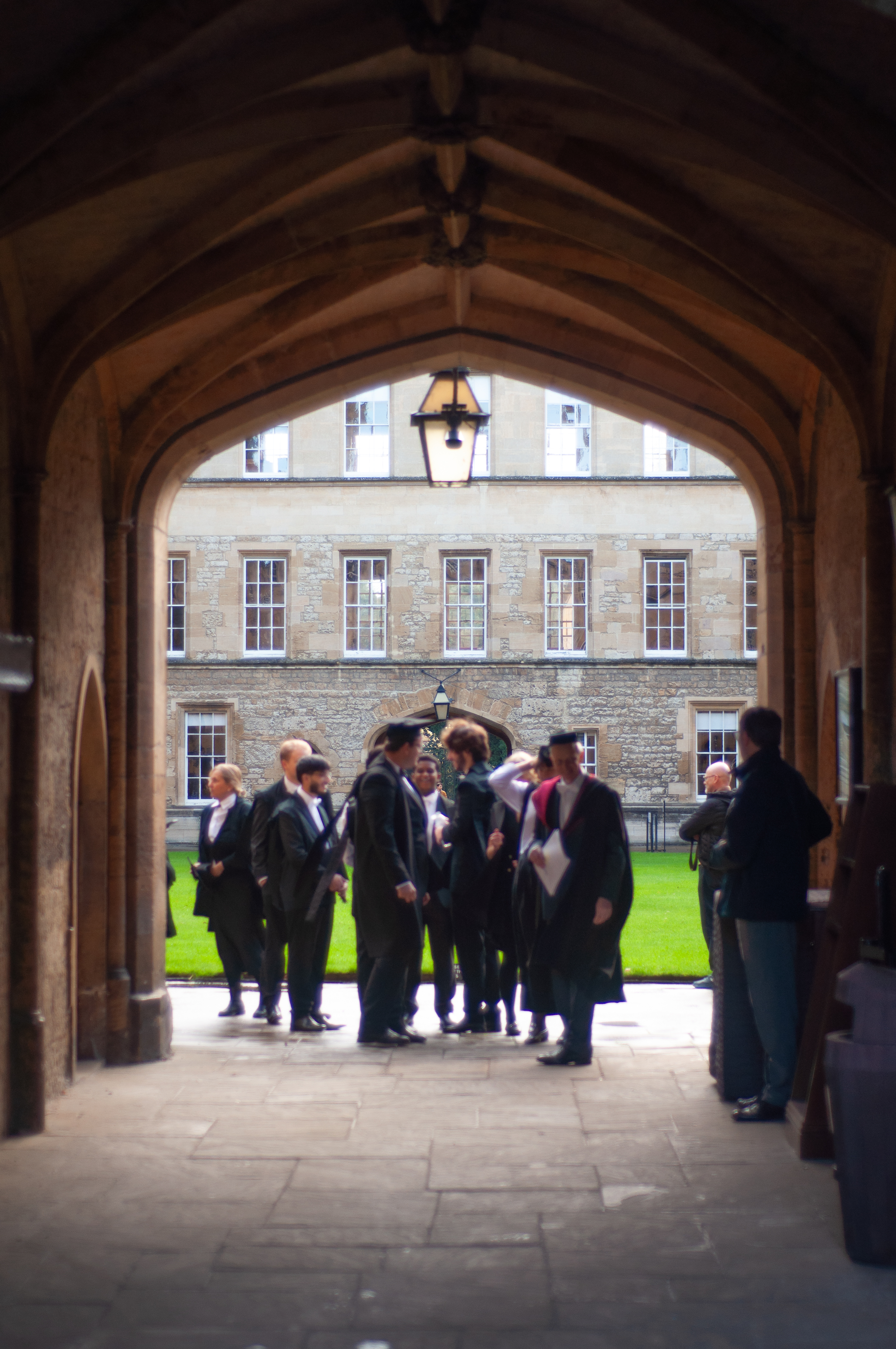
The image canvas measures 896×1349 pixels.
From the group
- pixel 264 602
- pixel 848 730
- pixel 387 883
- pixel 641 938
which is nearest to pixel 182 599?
pixel 264 602

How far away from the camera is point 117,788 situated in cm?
734

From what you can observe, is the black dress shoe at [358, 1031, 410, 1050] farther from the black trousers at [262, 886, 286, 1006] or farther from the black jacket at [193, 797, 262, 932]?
the black jacket at [193, 797, 262, 932]

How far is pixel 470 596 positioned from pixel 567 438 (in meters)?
3.43

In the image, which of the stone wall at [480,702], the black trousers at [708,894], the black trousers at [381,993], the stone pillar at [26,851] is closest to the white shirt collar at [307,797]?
the black trousers at [381,993]

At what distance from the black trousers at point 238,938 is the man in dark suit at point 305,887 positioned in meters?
0.42

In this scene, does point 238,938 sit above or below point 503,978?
above

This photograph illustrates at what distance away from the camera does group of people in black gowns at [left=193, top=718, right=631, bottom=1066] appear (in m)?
6.96

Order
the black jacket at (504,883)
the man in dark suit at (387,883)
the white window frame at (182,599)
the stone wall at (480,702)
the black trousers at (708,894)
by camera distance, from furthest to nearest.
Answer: the white window frame at (182,599), the stone wall at (480,702), the black trousers at (708,894), the black jacket at (504,883), the man in dark suit at (387,883)

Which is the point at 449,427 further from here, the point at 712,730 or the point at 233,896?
the point at 712,730

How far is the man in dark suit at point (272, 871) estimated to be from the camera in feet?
26.7

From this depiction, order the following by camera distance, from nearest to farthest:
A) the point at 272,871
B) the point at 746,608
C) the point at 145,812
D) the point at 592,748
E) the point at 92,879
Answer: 1. the point at 92,879
2. the point at 145,812
3. the point at 272,871
4. the point at 592,748
5. the point at 746,608

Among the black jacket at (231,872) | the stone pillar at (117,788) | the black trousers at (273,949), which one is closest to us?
the stone pillar at (117,788)

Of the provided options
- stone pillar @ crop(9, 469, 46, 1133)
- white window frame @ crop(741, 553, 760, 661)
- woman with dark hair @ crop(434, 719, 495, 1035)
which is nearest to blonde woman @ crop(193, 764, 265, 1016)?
woman with dark hair @ crop(434, 719, 495, 1035)

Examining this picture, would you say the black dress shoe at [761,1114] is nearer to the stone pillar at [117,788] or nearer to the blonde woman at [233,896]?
the stone pillar at [117,788]
